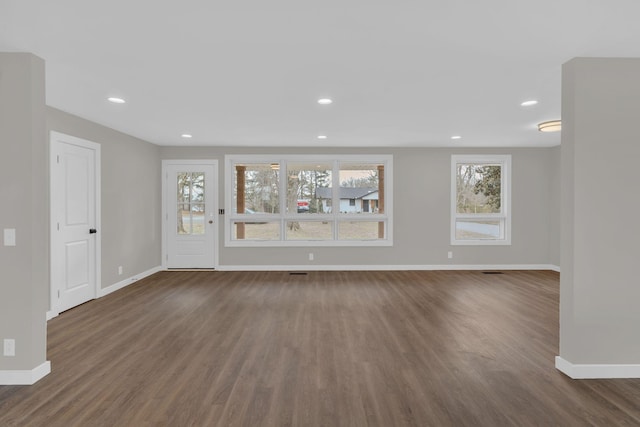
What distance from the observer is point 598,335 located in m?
2.55

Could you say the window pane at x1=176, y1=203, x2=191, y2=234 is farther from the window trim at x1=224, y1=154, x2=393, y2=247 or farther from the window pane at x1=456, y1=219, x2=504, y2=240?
the window pane at x1=456, y1=219, x2=504, y2=240

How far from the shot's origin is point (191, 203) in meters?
6.59

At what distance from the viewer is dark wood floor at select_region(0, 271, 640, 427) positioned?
6.87 ft

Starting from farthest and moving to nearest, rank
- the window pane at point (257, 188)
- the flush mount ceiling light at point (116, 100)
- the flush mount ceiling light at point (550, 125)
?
the window pane at point (257, 188), the flush mount ceiling light at point (550, 125), the flush mount ceiling light at point (116, 100)

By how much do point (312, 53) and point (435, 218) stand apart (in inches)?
198

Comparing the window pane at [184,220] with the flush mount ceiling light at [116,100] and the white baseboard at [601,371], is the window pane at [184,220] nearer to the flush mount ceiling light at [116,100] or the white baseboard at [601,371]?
the flush mount ceiling light at [116,100]

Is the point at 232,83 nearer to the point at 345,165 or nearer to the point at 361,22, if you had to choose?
the point at 361,22

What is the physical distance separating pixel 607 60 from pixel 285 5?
253 cm

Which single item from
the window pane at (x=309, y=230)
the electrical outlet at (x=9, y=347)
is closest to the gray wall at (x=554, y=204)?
the window pane at (x=309, y=230)

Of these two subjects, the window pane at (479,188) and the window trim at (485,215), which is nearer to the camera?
the window trim at (485,215)

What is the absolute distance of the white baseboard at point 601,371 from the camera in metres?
2.53

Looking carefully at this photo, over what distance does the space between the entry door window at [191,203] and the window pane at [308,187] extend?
5.82 ft

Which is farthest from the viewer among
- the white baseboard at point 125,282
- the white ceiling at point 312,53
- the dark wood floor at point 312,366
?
the white baseboard at point 125,282

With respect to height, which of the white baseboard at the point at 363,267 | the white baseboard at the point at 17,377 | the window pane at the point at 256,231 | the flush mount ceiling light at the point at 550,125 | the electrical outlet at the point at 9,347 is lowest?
the white baseboard at the point at 17,377
